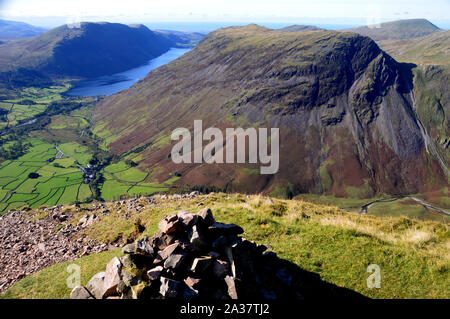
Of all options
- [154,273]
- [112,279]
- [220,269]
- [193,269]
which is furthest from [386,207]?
[112,279]

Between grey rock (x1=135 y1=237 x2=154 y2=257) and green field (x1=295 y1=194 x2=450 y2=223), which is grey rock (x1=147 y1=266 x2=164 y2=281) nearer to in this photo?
grey rock (x1=135 y1=237 x2=154 y2=257)

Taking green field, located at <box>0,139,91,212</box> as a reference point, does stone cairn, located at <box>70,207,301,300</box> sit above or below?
above

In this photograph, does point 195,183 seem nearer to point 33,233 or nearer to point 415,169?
point 33,233

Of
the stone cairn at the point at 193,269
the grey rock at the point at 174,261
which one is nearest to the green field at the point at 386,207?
the stone cairn at the point at 193,269

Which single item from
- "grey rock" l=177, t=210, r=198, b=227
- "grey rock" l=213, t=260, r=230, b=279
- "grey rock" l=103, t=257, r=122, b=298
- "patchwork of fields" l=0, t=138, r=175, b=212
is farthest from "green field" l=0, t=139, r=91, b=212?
"grey rock" l=213, t=260, r=230, b=279

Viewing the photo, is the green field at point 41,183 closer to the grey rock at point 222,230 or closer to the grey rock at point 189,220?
the grey rock at point 189,220

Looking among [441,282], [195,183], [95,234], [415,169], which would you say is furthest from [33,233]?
[415,169]
